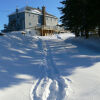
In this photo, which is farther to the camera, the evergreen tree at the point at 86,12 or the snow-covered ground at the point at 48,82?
the evergreen tree at the point at 86,12

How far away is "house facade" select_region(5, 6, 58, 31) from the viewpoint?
3672 centimetres

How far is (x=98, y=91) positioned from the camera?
13.1ft

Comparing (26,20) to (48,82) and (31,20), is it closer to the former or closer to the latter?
(31,20)

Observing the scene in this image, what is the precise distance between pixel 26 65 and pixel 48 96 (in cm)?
298

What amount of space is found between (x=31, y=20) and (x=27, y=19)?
1.14 meters

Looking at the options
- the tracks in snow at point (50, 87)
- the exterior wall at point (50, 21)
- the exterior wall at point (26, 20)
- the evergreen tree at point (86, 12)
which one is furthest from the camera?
the exterior wall at point (50, 21)

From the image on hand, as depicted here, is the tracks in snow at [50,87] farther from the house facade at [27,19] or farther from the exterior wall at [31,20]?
the exterior wall at [31,20]

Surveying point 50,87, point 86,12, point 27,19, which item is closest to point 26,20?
point 27,19

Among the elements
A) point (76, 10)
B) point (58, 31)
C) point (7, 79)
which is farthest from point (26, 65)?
point (58, 31)

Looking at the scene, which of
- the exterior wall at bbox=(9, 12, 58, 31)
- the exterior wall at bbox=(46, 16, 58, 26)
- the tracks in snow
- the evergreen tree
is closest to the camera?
the tracks in snow

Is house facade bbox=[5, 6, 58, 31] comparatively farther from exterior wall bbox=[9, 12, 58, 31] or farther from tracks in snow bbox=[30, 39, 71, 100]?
tracks in snow bbox=[30, 39, 71, 100]

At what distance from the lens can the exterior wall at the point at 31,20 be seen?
121ft

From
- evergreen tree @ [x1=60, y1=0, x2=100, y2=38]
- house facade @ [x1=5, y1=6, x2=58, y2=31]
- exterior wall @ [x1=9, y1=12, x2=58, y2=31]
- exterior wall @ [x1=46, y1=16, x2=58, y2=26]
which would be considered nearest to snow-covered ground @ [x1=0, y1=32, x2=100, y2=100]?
evergreen tree @ [x1=60, y1=0, x2=100, y2=38]

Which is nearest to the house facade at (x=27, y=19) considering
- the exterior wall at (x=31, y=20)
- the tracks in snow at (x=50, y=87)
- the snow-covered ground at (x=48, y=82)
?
the exterior wall at (x=31, y=20)
